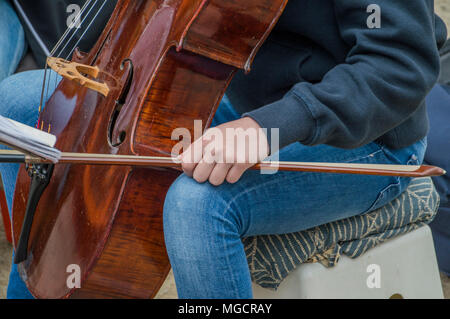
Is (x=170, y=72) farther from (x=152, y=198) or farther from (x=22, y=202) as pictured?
(x=22, y=202)

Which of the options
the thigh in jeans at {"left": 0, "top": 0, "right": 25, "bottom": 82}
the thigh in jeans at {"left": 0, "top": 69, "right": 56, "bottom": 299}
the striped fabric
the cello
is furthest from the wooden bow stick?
the thigh in jeans at {"left": 0, "top": 0, "right": 25, "bottom": 82}

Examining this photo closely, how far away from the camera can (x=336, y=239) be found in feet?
2.75

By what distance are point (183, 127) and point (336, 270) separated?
0.34m

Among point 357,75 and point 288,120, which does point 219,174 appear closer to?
point 288,120

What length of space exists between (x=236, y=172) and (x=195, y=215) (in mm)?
74

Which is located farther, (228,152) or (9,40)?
(9,40)

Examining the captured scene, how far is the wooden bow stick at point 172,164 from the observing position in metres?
0.60

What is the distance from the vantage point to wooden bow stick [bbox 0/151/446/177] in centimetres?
60

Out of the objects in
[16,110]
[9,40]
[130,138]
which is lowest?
[130,138]

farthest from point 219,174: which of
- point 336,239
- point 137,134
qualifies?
point 336,239

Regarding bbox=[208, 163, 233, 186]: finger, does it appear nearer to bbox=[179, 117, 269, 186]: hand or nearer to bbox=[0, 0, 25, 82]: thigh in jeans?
bbox=[179, 117, 269, 186]: hand

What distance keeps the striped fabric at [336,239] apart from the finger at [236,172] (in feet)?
0.64

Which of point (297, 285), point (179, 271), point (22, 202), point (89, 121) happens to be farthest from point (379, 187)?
point (22, 202)

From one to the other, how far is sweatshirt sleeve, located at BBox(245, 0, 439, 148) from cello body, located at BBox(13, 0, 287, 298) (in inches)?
4.0
